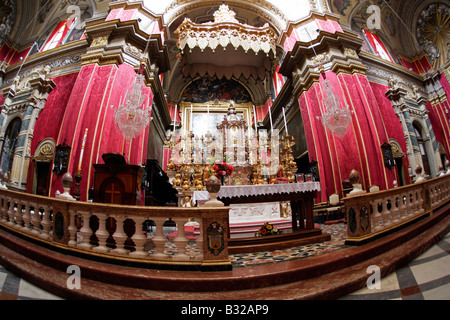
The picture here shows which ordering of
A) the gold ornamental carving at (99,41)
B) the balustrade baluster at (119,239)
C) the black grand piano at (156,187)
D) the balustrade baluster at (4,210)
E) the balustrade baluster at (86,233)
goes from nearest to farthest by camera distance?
1. the balustrade baluster at (119,239)
2. the balustrade baluster at (86,233)
3. the balustrade baluster at (4,210)
4. the black grand piano at (156,187)
5. the gold ornamental carving at (99,41)

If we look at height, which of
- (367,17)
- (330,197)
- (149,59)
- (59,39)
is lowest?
(330,197)

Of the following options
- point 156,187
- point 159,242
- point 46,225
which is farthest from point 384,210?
point 156,187

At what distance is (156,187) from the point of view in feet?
26.3

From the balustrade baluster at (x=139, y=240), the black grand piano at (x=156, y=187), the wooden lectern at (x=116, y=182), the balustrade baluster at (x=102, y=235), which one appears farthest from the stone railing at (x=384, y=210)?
the black grand piano at (x=156, y=187)

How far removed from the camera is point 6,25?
918cm

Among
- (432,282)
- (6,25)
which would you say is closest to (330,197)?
(432,282)

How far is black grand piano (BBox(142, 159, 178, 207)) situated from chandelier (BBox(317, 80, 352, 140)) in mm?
5221

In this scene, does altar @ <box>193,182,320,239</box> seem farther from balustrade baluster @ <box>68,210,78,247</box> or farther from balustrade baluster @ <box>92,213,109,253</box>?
balustrade baluster @ <box>68,210,78,247</box>

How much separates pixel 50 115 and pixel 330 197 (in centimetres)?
1001

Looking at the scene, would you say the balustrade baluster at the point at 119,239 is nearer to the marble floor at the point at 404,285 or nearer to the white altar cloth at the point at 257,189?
the marble floor at the point at 404,285

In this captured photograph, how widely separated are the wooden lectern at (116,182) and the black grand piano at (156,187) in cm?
374

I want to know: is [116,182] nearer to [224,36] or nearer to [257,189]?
[257,189]

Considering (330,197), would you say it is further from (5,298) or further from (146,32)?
(146,32)

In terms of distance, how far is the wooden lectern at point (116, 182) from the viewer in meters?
2.78
